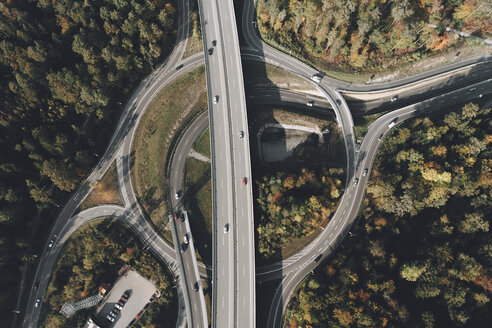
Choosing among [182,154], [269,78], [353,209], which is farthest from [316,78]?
[182,154]

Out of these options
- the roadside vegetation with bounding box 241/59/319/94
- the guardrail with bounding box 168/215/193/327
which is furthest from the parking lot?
the roadside vegetation with bounding box 241/59/319/94

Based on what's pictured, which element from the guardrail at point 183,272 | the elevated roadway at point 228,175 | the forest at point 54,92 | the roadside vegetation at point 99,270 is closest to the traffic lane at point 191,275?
the guardrail at point 183,272

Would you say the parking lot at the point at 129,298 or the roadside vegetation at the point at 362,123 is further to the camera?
the roadside vegetation at the point at 362,123

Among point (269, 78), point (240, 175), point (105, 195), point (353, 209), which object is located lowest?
point (353, 209)

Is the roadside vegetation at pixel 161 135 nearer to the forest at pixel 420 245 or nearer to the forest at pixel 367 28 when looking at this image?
the forest at pixel 367 28

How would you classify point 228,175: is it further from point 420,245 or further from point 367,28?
point 367,28

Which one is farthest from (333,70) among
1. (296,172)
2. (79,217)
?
(79,217)
